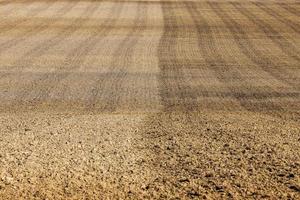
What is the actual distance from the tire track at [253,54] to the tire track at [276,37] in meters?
1.17

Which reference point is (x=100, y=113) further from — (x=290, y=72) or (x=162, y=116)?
(x=290, y=72)

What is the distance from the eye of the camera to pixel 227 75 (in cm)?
1750

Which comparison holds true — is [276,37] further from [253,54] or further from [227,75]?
[227,75]

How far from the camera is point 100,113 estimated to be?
12359 mm

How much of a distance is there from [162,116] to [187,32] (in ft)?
53.7

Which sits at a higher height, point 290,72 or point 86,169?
point 86,169

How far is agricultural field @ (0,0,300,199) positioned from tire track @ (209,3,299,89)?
2.7 inches

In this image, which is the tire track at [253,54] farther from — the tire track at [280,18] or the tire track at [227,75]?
the tire track at [280,18]

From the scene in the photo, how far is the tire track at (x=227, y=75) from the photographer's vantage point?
13.3 metres

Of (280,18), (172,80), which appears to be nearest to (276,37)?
(280,18)

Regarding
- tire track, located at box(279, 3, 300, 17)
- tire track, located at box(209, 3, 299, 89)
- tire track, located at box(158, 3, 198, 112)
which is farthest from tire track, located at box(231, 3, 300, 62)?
tire track, located at box(158, 3, 198, 112)

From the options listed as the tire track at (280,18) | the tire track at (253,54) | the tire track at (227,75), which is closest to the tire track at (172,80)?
the tire track at (227,75)

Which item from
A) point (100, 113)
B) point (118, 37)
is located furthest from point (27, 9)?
point (100, 113)

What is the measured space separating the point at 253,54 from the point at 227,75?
15.9 feet
